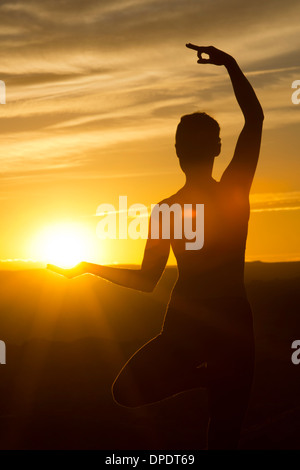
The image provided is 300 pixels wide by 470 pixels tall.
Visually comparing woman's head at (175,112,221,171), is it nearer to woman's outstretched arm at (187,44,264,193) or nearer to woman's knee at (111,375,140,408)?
woman's outstretched arm at (187,44,264,193)

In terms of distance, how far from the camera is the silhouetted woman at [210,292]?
18.0 ft

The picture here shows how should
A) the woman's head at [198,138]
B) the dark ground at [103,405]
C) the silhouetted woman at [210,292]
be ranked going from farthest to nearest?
the dark ground at [103,405], the woman's head at [198,138], the silhouetted woman at [210,292]

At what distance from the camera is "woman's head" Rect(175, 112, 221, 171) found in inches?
220

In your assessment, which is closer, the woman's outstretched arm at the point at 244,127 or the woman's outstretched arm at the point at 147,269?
the woman's outstretched arm at the point at 244,127

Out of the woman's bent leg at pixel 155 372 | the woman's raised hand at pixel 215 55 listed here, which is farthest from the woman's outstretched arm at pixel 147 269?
the woman's raised hand at pixel 215 55

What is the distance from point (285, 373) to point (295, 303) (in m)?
53.9

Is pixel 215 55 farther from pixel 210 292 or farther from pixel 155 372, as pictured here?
pixel 155 372

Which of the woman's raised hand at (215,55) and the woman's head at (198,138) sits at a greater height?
the woman's raised hand at (215,55)

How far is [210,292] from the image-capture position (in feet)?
18.0

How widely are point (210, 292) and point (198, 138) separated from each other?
0.93 metres

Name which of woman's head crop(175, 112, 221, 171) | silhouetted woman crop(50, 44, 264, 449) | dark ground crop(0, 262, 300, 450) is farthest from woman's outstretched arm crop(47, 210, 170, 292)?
dark ground crop(0, 262, 300, 450)

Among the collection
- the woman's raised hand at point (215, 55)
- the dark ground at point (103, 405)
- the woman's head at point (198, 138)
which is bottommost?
the dark ground at point (103, 405)

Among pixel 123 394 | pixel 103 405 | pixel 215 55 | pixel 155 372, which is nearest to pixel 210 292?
pixel 155 372

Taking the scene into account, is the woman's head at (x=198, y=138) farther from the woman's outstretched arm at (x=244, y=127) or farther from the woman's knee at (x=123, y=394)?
the woman's knee at (x=123, y=394)
